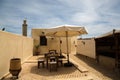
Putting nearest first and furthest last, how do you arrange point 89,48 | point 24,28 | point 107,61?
point 107,61, point 89,48, point 24,28

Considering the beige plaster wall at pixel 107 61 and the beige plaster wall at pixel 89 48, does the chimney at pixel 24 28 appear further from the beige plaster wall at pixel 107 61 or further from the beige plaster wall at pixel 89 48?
the beige plaster wall at pixel 107 61

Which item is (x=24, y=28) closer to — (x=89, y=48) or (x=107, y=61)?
(x=89, y=48)

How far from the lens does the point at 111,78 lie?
658 centimetres

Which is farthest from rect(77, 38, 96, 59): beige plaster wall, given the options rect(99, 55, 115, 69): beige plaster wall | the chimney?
the chimney

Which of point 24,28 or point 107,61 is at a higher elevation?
point 24,28

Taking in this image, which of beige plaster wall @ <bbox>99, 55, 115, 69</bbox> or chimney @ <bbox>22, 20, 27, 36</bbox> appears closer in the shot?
beige plaster wall @ <bbox>99, 55, 115, 69</bbox>

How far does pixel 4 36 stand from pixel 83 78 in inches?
163

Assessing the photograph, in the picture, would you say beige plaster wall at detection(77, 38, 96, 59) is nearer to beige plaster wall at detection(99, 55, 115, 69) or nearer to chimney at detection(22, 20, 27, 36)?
beige plaster wall at detection(99, 55, 115, 69)

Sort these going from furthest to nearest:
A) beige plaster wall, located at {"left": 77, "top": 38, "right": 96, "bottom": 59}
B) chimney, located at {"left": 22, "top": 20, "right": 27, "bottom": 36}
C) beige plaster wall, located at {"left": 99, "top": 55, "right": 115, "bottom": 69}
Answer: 1. chimney, located at {"left": 22, "top": 20, "right": 27, "bottom": 36}
2. beige plaster wall, located at {"left": 77, "top": 38, "right": 96, "bottom": 59}
3. beige plaster wall, located at {"left": 99, "top": 55, "right": 115, "bottom": 69}

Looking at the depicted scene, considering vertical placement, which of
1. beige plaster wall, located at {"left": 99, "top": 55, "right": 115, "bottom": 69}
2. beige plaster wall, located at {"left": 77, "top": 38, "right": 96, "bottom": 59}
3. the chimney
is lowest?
beige plaster wall, located at {"left": 99, "top": 55, "right": 115, "bottom": 69}

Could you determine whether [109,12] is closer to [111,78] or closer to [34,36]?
[111,78]

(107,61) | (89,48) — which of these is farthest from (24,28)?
(107,61)

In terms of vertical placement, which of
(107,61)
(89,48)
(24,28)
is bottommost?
(107,61)

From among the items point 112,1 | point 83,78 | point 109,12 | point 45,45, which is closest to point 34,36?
point 45,45
